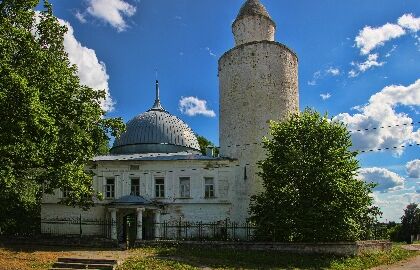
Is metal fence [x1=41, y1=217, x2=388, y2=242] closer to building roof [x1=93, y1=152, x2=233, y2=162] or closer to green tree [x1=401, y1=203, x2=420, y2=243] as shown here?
building roof [x1=93, y1=152, x2=233, y2=162]

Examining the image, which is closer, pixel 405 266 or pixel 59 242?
pixel 405 266

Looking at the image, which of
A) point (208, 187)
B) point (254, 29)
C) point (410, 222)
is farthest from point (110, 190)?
point (410, 222)

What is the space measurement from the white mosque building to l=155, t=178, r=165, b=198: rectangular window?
0.22 ft

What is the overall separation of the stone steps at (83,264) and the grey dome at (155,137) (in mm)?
14856

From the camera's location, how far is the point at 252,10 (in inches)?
1289

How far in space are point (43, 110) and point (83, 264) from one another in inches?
259

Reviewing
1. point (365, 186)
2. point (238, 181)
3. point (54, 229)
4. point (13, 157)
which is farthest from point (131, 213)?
point (365, 186)

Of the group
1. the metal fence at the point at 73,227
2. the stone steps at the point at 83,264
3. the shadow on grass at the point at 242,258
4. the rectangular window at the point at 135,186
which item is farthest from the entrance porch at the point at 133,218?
the stone steps at the point at 83,264

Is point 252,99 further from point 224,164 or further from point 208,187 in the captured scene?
point 208,187

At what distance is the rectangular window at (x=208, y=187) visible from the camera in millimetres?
29609

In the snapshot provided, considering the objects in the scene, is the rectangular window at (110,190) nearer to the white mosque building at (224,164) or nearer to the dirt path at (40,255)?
the white mosque building at (224,164)

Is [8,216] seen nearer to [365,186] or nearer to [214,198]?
[214,198]

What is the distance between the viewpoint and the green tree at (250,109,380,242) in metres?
23.4

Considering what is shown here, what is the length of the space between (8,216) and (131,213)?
787 cm
